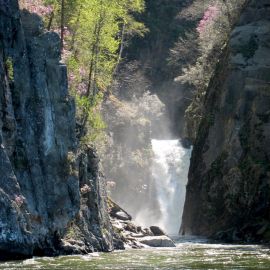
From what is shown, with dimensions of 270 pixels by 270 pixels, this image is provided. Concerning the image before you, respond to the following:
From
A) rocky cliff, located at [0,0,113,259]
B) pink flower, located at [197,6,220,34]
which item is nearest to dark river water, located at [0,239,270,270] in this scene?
rocky cliff, located at [0,0,113,259]

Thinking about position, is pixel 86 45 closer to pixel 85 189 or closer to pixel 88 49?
pixel 88 49

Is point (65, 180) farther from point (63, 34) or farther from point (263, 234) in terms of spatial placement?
point (263, 234)

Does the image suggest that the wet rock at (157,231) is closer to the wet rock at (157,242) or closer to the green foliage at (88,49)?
the wet rock at (157,242)

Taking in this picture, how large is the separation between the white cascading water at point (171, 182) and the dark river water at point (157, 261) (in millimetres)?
33477

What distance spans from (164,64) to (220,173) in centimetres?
3520

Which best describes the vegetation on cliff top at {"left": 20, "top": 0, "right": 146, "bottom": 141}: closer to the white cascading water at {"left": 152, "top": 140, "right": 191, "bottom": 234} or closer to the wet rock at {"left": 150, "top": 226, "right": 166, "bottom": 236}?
the wet rock at {"left": 150, "top": 226, "right": 166, "bottom": 236}

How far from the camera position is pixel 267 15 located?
52875 millimetres

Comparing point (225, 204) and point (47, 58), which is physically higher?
point (47, 58)

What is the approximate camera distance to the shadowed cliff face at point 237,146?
4575cm

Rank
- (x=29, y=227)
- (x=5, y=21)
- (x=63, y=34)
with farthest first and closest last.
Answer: (x=63, y=34), (x=5, y=21), (x=29, y=227)

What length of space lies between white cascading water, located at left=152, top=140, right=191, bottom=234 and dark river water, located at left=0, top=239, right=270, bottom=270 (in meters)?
33.5

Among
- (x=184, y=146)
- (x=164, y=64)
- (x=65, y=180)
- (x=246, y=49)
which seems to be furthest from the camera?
(x=164, y=64)

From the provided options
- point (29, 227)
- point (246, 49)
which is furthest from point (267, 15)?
point (29, 227)

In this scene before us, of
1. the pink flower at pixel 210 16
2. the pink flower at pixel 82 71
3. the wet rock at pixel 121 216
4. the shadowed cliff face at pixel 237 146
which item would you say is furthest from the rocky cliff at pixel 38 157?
the pink flower at pixel 210 16
